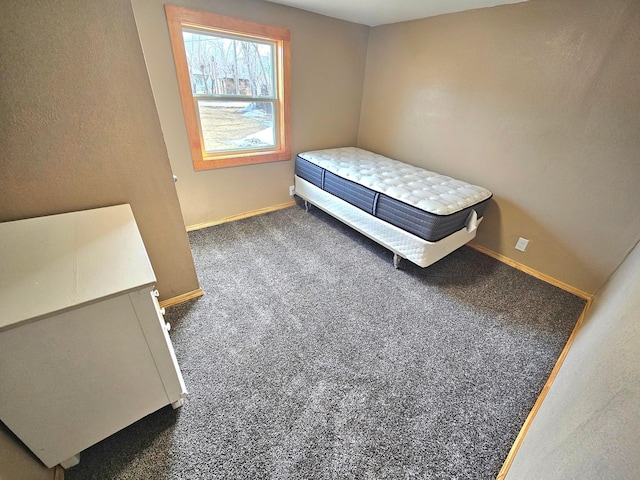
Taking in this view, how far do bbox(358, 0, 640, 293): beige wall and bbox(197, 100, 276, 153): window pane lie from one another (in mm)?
1493

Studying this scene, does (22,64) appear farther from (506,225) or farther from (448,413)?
(506,225)

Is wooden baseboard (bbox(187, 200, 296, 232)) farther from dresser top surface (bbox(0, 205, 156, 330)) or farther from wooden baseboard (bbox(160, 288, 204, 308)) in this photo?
dresser top surface (bbox(0, 205, 156, 330))

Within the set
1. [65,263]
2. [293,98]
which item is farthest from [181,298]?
[293,98]

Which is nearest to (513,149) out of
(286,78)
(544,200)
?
(544,200)

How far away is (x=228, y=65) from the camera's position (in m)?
2.35

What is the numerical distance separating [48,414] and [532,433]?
1742mm

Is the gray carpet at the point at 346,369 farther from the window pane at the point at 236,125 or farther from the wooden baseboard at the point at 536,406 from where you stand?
the window pane at the point at 236,125

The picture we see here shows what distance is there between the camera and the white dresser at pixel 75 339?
0.76m

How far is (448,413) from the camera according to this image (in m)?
1.25

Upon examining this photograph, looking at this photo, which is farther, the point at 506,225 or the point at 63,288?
the point at 506,225

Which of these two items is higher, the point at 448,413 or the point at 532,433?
the point at 532,433

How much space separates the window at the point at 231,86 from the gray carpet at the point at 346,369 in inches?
42.5

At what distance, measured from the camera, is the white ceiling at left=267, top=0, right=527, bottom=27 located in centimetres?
199

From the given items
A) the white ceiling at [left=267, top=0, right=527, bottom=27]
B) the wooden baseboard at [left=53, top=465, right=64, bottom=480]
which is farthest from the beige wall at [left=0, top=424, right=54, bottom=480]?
the white ceiling at [left=267, top=0, right=527, bottom=27]
